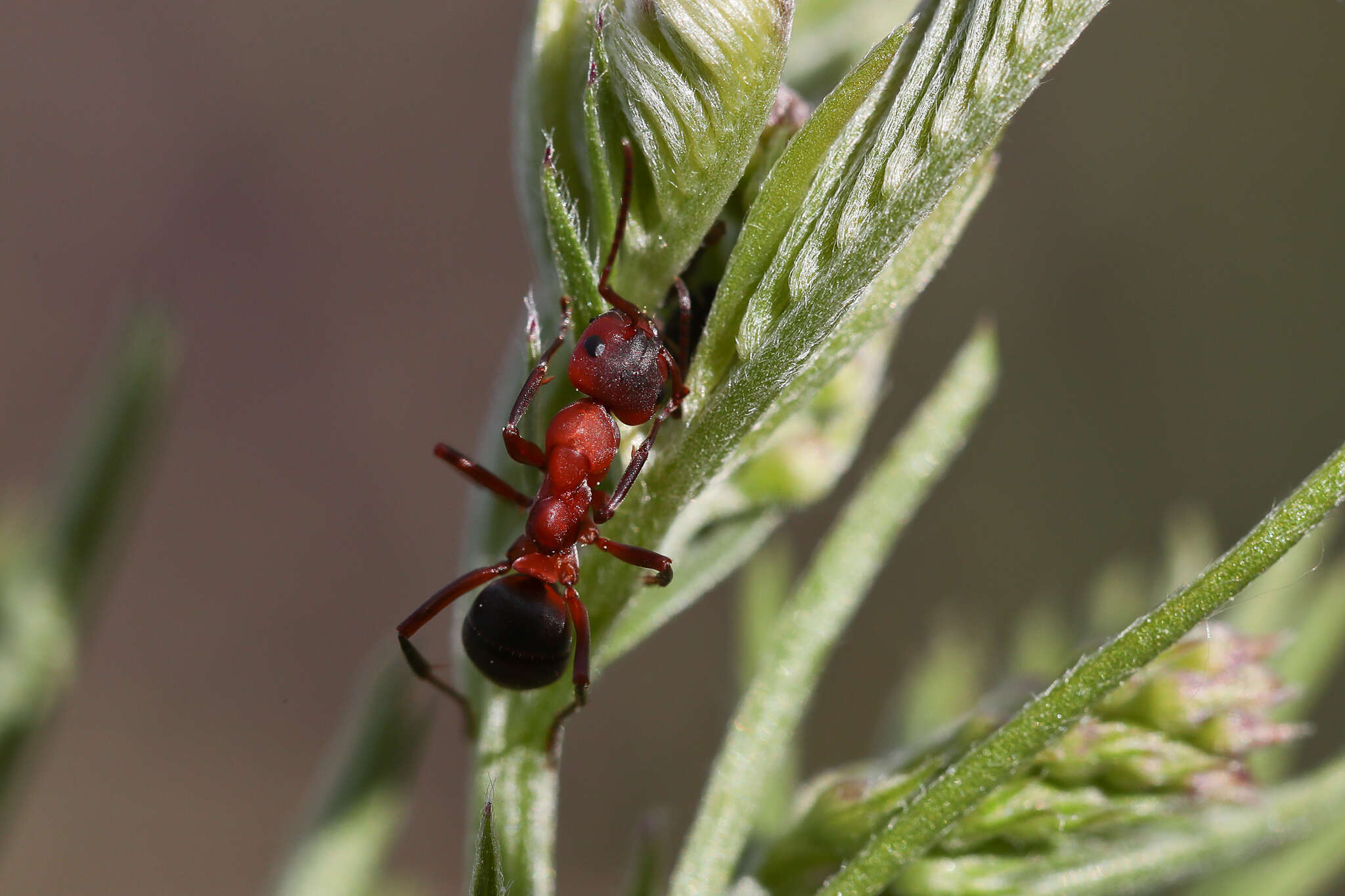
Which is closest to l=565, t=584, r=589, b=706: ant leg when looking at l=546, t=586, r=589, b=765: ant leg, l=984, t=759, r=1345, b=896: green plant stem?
l=546, t=586, r=589, b=765: ant leg

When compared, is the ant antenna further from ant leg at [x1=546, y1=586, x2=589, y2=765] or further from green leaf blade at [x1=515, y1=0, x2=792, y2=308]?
ant leg at [x1=546, y1=586, x2=589, y2=765]

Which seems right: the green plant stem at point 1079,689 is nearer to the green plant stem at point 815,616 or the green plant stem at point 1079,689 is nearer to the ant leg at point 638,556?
the green plant stem at point 815,616

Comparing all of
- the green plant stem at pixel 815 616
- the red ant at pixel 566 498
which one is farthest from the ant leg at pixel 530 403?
the green plant stem at pixel 815 616

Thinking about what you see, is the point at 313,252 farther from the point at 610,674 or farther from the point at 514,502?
the point at 514,502

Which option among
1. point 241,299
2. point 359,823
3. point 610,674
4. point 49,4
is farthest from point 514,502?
point 49,4

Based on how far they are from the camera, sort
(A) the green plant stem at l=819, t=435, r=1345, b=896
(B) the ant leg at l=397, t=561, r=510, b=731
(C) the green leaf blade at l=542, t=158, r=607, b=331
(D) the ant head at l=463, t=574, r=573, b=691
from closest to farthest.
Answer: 1. (A) the green plant stem at l=819, t=435, r=1345, b=896
2. (C) the green leaf blade at l=542, t=158, r=607, b=331
3. (D) the ant head at l=463, t=574, r=573, b=691
4. (B) the ant leg at l=397, t=561, r=510, b=731

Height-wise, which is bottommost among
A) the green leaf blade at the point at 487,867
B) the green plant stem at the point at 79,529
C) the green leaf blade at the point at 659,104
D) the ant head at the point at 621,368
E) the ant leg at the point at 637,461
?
the green plant stem at the point at 79,529
